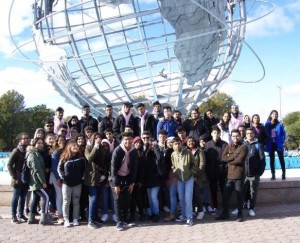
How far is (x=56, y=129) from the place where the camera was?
22.4 ft

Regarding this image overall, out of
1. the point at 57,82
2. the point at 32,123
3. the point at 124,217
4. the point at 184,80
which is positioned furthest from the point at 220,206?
the point at 32,123

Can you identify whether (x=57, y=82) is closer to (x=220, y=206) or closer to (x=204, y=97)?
(x=204, y=97)

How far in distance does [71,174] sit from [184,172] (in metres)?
1.60

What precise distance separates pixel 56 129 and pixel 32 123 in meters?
35.9

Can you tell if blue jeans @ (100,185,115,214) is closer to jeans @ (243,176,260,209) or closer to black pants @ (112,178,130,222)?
black pants @ (112,178,130,222)

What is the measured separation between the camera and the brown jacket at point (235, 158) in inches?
217

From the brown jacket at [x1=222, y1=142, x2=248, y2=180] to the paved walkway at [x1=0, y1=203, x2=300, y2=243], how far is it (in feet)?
2.22

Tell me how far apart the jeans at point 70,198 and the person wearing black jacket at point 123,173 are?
1.77ft

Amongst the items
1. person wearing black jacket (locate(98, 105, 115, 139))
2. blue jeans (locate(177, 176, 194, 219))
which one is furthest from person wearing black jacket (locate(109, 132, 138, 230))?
person wearing black jacket (locate(98, 105, 115, 139))

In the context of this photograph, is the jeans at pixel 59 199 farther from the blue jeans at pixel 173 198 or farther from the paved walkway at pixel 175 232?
the blue jeans at pixel 173 198

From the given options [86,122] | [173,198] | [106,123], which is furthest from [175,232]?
[86,122]

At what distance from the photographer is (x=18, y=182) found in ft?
18.6

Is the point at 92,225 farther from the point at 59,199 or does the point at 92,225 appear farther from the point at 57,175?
the point at 57,175

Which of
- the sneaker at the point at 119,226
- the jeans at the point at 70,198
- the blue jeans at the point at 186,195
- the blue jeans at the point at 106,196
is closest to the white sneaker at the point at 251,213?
the blue jeans at the point at 186,195
